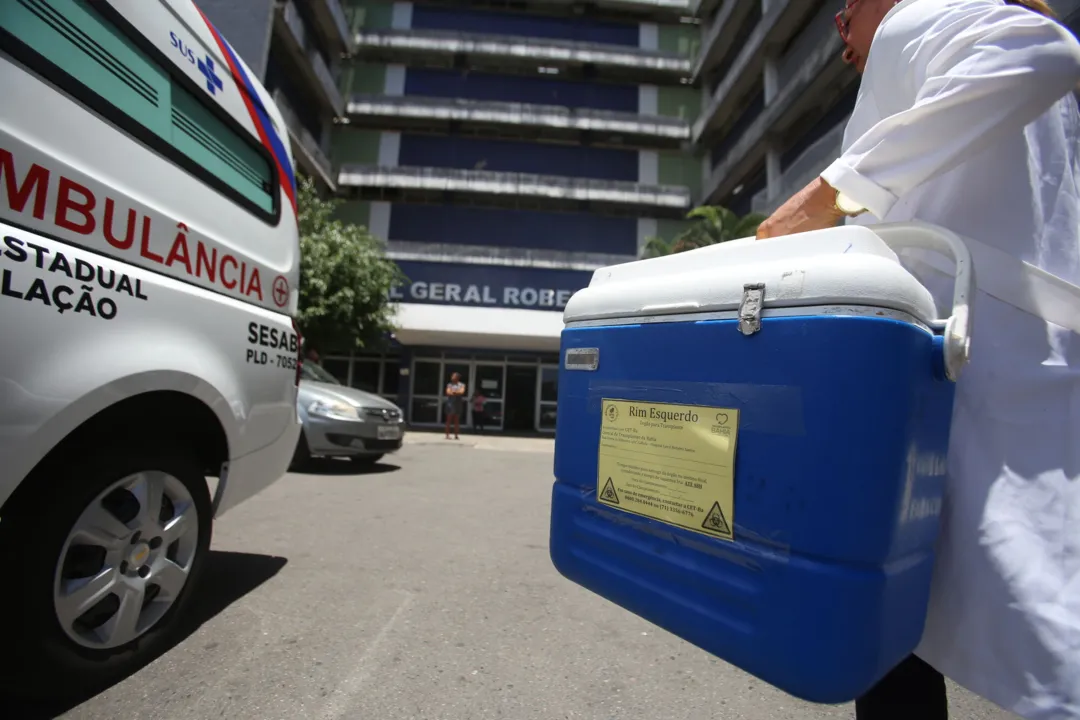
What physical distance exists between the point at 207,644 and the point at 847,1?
281 cm

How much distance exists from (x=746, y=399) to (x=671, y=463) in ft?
0.59

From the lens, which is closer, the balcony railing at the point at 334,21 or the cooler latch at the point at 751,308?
the cooler latch at the point at 751,308

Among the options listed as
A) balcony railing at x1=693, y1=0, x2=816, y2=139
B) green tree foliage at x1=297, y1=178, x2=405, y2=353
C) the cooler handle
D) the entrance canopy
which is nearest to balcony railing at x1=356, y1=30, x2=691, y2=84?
balcony railing at x1=693, y1=0, x2=816, y2=139

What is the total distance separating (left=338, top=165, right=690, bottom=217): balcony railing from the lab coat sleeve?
22.3 m

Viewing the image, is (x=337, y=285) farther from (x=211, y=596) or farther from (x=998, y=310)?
(x=998, y=310)

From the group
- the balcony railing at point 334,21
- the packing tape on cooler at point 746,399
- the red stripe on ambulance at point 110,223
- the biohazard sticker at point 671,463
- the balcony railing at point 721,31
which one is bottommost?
the biohazard sticker at point 671,463

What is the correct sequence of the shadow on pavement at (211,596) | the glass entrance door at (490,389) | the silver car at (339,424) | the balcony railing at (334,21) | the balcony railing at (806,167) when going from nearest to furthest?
the shadow on pavement at (211,596) < the silver car at (339,424) < the balcony railing at (806,167) < the glass entrance door at (490,389) < the balcony railing at (334,21)

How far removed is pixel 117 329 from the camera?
168 centimetres

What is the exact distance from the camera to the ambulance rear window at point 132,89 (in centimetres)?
156

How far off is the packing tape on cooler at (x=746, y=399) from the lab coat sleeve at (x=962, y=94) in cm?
38

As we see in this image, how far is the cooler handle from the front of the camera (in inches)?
32.4

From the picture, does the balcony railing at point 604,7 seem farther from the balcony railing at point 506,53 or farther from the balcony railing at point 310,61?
the balcony railing at point 310,61

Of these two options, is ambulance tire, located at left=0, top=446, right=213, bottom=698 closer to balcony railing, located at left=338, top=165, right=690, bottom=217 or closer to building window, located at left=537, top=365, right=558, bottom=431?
building window, located at left=537, top=365, right=558, bottom=431

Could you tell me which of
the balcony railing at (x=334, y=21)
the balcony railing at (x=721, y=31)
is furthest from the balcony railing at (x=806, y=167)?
the balcony railing at (x=334, y=21)
